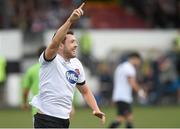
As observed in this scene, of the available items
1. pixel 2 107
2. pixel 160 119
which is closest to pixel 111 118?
pixel 160 119

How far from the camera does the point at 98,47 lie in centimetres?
3053

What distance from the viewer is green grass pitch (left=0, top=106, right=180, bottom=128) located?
20.7 m

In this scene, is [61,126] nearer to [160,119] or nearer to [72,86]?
[72,86]

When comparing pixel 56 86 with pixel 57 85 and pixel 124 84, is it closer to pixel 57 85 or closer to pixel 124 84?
pixel 57 85

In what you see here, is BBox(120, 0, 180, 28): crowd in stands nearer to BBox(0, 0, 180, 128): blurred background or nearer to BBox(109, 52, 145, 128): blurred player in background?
BBox(0, 0, 180, 128): blurred background

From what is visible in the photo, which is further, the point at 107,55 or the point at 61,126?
the point at 107,55

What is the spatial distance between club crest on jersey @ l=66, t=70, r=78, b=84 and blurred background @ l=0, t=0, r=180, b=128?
55.8ft

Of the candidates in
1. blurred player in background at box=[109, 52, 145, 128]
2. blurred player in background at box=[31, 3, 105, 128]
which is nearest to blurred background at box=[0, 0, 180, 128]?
blurred player in background at box=[109, 52, 145, 128]

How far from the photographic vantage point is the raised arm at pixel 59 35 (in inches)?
363

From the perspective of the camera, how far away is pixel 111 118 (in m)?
22.8

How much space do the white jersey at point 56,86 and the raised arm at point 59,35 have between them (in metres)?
0.16

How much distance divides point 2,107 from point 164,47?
23.5 ft

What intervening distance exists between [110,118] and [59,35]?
44.1ft

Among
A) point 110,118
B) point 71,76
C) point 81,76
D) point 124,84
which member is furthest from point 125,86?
point 71,76
